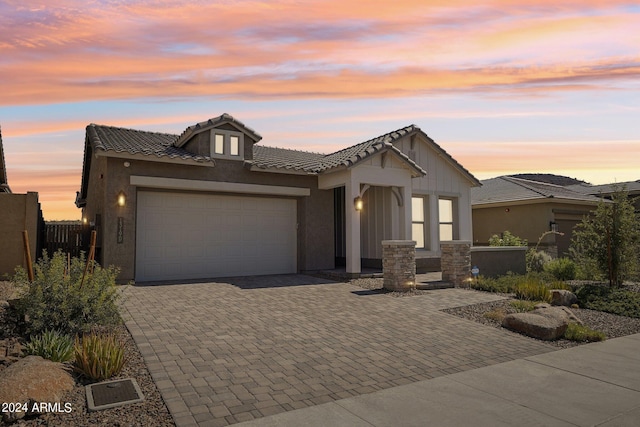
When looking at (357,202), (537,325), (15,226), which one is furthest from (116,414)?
(15,226)

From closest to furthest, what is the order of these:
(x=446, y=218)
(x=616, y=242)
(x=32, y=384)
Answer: (x=32, y=384) < (x=616, y=242) < (x=446, y=218)

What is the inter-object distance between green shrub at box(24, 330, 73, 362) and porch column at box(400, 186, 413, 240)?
11.4 m

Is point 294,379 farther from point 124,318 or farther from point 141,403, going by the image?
point 124,318

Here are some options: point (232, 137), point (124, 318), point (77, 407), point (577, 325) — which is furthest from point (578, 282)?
point (77, 407)

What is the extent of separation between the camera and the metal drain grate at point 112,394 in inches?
178

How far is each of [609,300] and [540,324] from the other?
15.2 feet

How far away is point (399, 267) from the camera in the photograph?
11773 millimetres

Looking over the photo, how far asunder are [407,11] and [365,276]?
800 centimetres

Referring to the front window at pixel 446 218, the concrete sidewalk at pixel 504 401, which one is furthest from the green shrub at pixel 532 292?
the front window at pixel 446 218

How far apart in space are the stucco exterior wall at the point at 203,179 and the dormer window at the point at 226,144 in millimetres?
243

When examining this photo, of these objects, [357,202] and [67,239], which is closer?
[67,239]

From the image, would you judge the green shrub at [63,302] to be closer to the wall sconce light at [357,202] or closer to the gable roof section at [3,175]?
the wall sconce light at [357,202]

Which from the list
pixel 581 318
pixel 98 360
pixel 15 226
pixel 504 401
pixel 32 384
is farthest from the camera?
pixel 15 226

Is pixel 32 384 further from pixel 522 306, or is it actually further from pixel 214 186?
pixel 214 186
